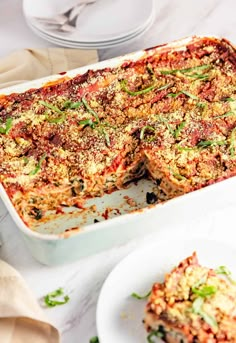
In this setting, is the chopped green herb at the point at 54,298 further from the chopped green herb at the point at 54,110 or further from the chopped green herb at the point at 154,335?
the chopped green herb at the point at 54,110

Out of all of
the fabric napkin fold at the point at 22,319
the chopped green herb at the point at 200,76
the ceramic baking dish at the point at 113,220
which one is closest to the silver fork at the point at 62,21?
the chopped green herb at the point at 200,76

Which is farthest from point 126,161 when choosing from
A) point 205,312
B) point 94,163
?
point 205,312

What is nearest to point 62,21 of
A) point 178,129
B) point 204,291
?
point 178,129

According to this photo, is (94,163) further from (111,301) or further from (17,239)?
(111,301)

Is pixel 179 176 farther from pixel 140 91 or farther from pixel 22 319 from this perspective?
pixel 22 319

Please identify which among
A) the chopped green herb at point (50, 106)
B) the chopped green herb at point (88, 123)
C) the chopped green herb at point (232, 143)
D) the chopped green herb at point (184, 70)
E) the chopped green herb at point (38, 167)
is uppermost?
the chopped green herb at point (50, 106)

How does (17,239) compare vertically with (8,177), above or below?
below
